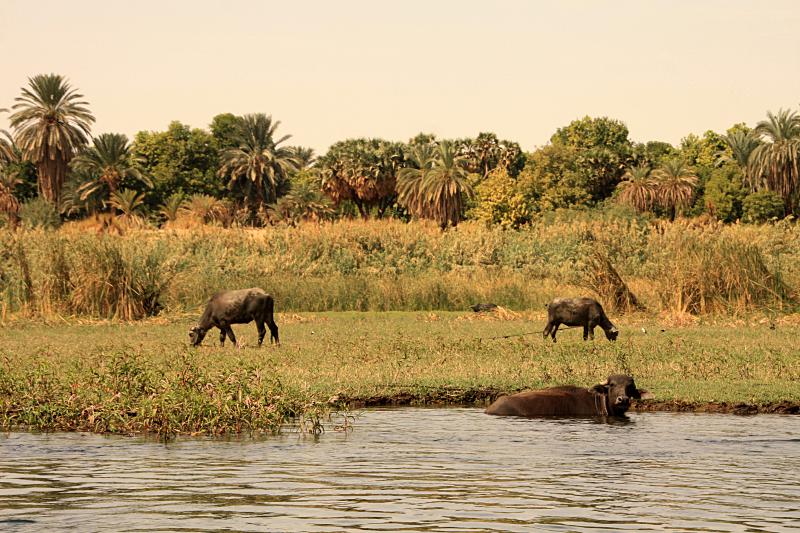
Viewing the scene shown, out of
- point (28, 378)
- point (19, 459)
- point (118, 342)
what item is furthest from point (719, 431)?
point (118, 342)

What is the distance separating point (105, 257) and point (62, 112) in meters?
54.1

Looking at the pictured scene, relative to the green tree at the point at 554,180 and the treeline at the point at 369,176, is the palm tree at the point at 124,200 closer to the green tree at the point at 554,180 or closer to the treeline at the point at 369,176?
the treeline at the point at 369,176

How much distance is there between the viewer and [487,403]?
15.6 metres

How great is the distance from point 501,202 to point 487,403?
6749 cm

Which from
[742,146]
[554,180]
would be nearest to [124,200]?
[554,180]

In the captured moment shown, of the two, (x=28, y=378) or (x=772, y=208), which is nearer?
(x=28, y=378)

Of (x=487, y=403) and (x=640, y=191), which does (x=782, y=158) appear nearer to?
(x=640, y=191)

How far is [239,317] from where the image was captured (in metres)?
23.1

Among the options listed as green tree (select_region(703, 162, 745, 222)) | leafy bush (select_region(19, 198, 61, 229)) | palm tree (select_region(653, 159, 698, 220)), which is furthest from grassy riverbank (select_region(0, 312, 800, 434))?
palm tree (select_region(653, 159, 698, 220))

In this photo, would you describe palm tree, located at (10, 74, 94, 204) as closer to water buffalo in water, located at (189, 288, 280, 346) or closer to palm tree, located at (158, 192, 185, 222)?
palm tree, located at (158, 192, 185, 222)

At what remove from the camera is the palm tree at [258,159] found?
95.6m

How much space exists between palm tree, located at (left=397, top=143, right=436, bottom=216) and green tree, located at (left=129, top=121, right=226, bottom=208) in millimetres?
18422

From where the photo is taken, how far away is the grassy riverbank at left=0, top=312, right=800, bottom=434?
13344mm

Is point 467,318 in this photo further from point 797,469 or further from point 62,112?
point 62,112
